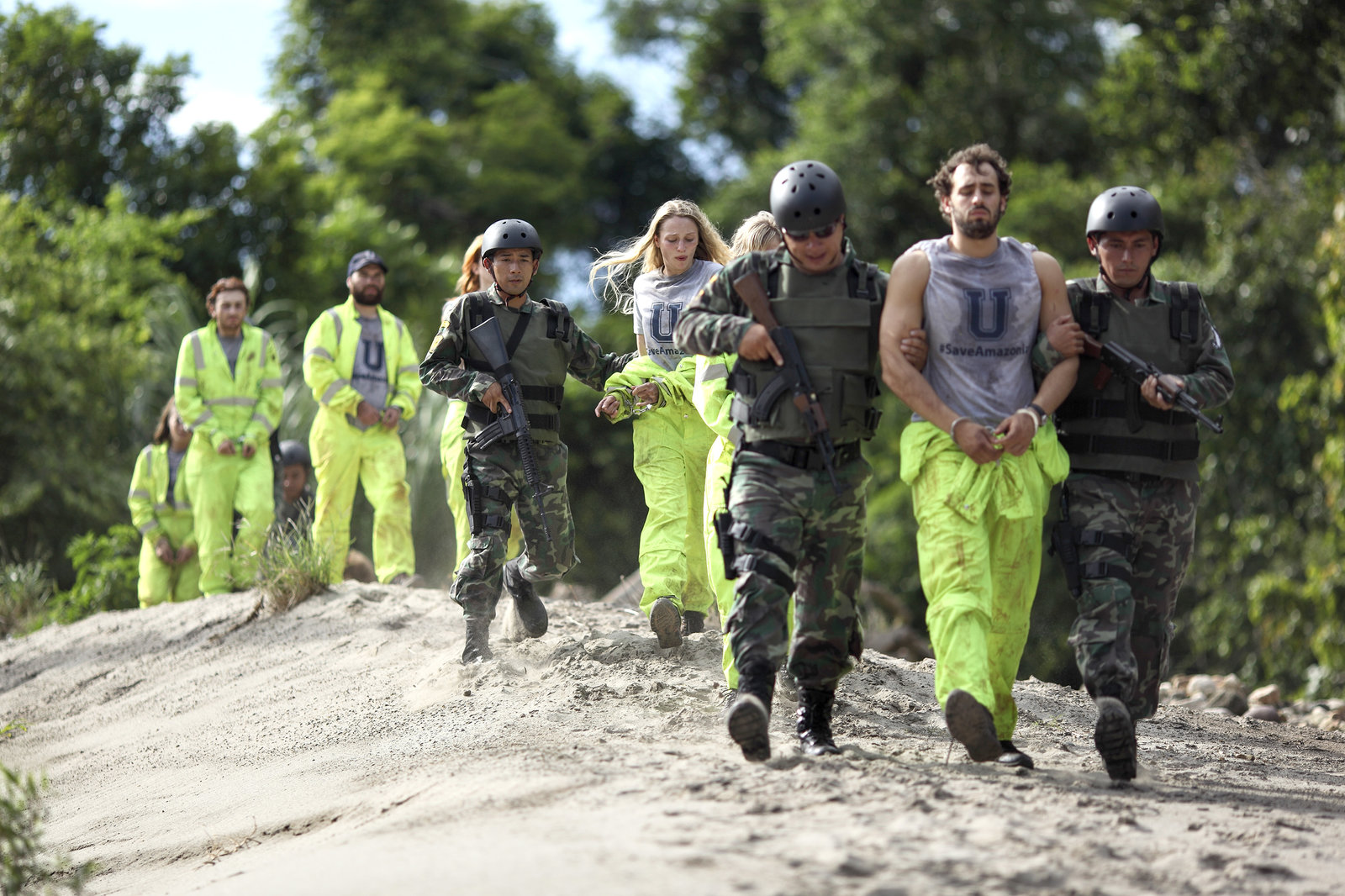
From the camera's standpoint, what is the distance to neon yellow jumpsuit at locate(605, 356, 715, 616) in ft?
23.4

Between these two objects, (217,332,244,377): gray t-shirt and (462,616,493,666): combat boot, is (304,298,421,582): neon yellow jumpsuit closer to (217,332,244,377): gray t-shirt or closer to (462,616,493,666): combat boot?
(217,332,244,377): gray t-shirt

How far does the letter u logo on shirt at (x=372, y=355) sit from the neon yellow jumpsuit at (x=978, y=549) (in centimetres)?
547

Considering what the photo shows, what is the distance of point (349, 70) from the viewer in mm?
32094

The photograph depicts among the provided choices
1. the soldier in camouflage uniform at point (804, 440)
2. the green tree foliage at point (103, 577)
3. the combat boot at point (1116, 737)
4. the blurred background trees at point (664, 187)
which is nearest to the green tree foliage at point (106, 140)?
the blurred background trees at point (664, 187)

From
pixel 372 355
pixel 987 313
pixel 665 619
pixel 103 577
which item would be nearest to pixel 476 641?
pixel 665 619

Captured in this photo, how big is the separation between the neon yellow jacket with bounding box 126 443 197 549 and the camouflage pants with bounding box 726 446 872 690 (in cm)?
720

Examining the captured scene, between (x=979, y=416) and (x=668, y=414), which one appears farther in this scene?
(x=668, y=414)

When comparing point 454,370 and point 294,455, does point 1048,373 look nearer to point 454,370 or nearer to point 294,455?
point 454,370

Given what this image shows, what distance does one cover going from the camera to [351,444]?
33.3 ft

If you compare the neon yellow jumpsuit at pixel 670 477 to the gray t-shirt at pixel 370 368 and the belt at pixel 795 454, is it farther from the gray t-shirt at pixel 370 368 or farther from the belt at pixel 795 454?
the gray t-shirt at pixel 370 368

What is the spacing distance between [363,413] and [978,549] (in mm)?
5724

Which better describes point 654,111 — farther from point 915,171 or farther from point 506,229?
point 506,229

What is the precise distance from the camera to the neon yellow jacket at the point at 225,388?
10859mm

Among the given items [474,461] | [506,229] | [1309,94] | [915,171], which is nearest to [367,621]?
[474,461]
